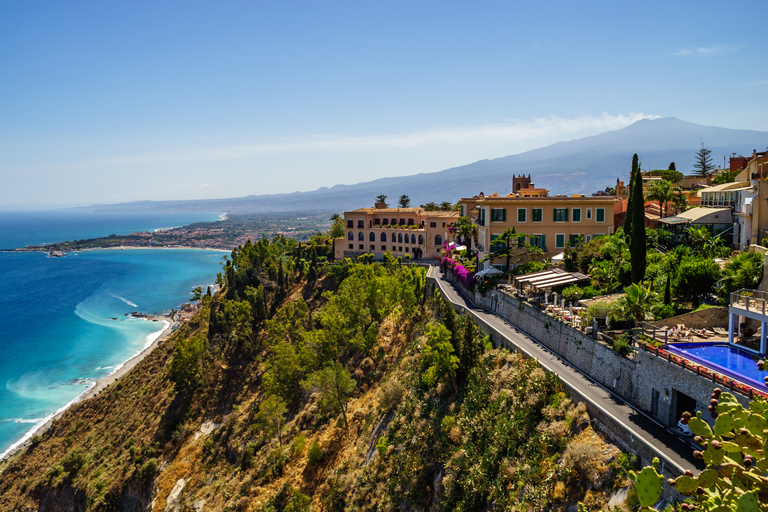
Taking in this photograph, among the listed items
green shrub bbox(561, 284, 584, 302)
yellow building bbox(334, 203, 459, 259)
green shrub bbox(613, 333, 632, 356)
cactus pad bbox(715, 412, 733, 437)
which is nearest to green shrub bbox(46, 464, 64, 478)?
yellow building bbox(334, 203, 459, 259)

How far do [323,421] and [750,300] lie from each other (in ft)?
117

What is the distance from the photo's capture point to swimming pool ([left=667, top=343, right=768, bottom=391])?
1898 centimetres

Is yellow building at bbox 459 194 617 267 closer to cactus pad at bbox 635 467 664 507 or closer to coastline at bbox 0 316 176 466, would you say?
cactus pad at bbox 635 467 664 507

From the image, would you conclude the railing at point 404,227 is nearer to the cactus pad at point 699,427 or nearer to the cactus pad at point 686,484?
the cactus pad at point 699,427

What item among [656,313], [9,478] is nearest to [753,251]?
[656,313]

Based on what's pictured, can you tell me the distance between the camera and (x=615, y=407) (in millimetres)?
22094

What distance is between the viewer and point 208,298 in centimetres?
8688

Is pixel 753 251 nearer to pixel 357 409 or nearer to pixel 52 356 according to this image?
pixel 357 409

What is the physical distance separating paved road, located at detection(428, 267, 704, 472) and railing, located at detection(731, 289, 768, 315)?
7497mm

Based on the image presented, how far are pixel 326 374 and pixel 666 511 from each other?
31341 millimetres

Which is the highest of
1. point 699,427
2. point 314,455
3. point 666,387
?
point 699,427

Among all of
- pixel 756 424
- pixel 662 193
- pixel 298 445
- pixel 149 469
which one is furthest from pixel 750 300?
pixel 149 469

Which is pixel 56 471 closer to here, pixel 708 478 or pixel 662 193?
pixel 708 478

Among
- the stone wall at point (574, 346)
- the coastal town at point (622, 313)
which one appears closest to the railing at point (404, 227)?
the coastal town at point (622, 313)
